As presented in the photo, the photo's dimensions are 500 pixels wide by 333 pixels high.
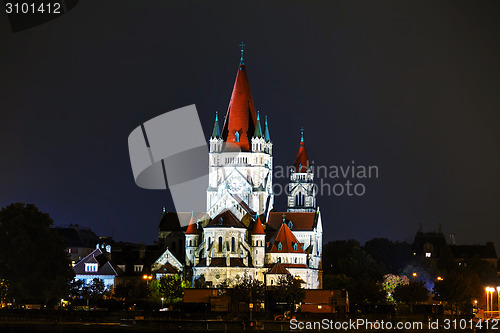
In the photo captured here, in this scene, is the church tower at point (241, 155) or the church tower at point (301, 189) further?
the church tower at point (301, 189)

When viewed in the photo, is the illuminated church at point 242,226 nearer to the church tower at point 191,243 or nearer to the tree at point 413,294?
the church tower at point 191,243

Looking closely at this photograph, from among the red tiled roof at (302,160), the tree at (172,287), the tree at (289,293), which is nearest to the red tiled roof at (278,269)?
the tree at (289,293)

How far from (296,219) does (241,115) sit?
1856 cm

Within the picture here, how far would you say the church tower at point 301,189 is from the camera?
18625cm

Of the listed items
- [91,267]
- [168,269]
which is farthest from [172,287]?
[91,267]

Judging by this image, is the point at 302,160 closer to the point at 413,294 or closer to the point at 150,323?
the point at 413,294

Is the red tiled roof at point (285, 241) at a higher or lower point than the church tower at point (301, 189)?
lower

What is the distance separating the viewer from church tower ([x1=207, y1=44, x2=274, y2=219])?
16838 cm

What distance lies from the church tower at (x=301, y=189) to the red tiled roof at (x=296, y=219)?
36.5ft

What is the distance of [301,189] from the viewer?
614 feet

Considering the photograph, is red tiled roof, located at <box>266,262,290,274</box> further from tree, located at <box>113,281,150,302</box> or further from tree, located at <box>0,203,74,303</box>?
tree, located at <box>0,203,74,303</box>

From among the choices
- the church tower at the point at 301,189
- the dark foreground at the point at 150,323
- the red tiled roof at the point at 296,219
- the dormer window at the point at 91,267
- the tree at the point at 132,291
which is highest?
the church tower at the point at 301,189

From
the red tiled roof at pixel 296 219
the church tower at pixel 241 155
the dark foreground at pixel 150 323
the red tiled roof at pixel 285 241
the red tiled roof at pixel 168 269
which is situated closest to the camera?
the dark foreground at pixel 150 323

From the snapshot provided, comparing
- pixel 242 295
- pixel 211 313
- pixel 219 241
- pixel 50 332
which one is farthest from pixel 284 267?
pixel 50 332
